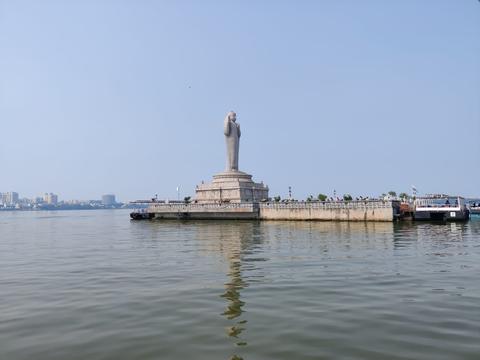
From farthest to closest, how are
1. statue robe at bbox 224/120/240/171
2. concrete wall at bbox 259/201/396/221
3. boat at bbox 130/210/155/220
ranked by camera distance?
1. boat at bbox 130/210/155/220
2. statue robe at bbox 224/120/240/171
3. concrete wall at bbox 259/201/396/221

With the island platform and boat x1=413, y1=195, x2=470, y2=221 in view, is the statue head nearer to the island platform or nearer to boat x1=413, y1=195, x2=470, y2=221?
the island platform

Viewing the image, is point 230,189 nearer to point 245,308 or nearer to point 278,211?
point 278,211

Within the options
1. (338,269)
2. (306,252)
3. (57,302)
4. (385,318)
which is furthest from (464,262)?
(57,302)

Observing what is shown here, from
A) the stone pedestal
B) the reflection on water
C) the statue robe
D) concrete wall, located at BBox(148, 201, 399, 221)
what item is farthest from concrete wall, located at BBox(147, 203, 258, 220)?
the reflection on water

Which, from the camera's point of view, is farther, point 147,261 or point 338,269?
point 147,261

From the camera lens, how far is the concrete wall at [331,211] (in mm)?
53562

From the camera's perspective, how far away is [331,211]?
5766cm

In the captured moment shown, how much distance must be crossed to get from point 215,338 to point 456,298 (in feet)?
24.1

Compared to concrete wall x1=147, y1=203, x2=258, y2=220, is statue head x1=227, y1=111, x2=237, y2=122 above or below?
above

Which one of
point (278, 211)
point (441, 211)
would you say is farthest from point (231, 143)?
point (441, 211)

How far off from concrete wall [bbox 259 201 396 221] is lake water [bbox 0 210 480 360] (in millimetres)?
31874

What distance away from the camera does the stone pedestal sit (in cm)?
7200

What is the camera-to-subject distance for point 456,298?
1258cm

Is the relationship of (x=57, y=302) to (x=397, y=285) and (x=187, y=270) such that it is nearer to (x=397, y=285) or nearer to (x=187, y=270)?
(x=187, y=270)
